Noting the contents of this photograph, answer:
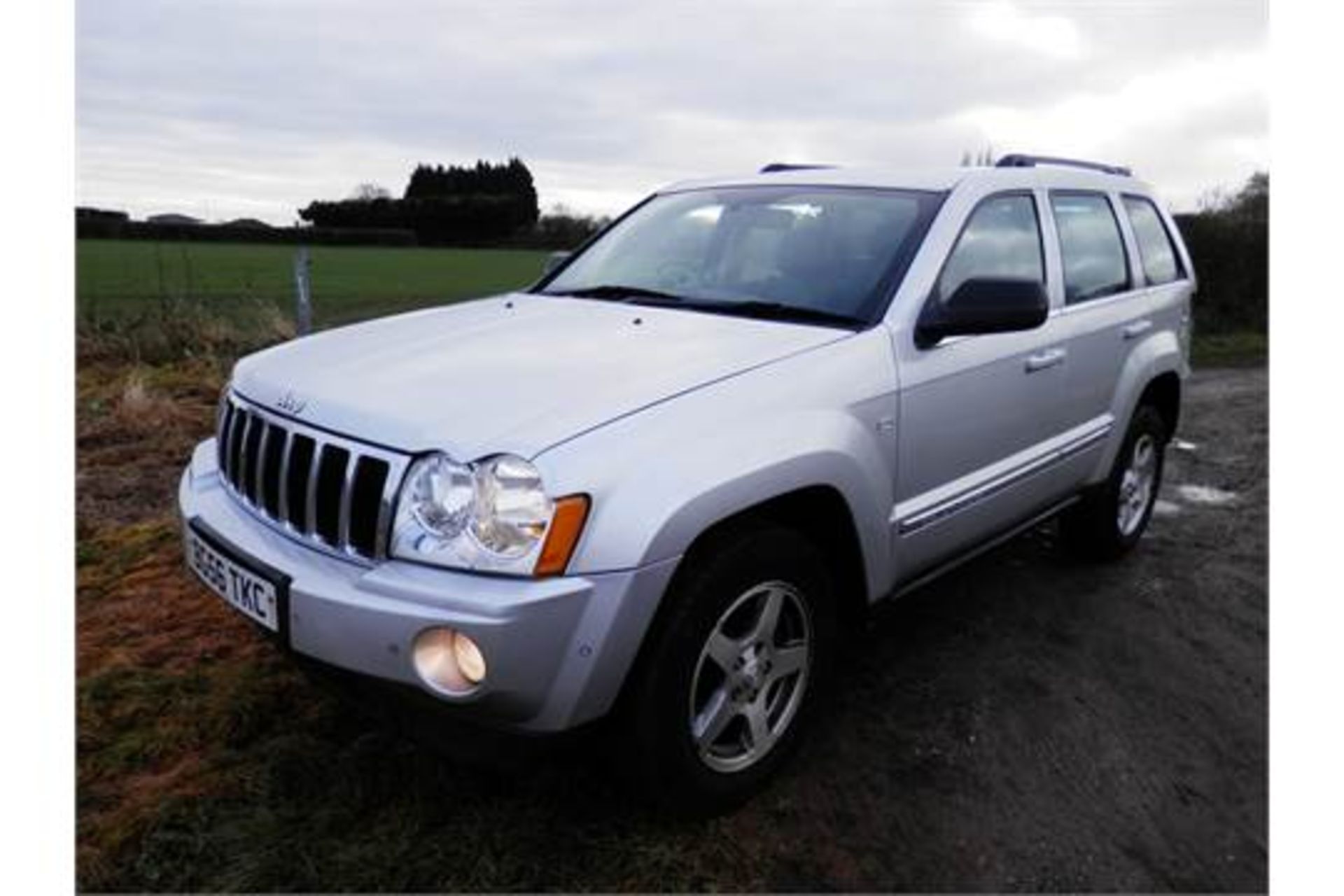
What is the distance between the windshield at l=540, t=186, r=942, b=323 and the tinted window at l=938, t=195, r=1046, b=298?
167 mm

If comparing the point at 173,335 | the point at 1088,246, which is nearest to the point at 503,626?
the point at 1088,246

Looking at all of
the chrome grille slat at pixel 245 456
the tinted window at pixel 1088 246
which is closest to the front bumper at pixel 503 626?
the chrome grille slat at pixel 245 456

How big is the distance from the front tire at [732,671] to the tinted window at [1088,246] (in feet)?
6.56

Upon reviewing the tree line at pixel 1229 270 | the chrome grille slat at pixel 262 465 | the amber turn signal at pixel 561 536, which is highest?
the tree line at pixel 1229 270

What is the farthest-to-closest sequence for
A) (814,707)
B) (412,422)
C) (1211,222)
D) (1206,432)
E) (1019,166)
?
(1211,222) < (1206,432) < (1019,166) < (814,707) < (412,422)

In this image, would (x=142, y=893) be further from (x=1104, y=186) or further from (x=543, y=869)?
(x=1104, y=186)

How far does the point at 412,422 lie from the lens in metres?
2.32

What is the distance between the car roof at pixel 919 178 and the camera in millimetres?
3533

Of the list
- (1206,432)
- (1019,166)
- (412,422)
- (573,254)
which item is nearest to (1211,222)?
(1206,432)

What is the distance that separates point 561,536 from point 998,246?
2.21 metres

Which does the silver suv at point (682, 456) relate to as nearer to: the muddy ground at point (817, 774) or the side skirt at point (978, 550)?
the side skirt at point (978, 550)

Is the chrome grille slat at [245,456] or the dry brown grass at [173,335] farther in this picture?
the dry brown grass at [173,335]

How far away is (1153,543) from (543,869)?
3.82 metres

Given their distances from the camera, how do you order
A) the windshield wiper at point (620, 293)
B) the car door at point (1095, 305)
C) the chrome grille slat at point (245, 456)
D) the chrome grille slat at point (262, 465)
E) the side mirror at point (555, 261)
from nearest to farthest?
the chrome grille slat at point (262, 465)
the chrome grille slat at point (245, 456)
the windshield wiper at point (620, 293)
the car door at point (1095, 305)
the side mirror at point (555, 261)
